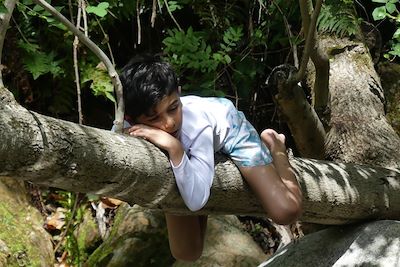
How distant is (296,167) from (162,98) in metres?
0.73

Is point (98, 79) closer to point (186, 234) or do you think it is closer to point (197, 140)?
point (186, 234)

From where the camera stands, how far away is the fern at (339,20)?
14.8 feet

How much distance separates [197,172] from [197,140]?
7.6 inches

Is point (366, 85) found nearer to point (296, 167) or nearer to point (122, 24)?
point (296, 167)

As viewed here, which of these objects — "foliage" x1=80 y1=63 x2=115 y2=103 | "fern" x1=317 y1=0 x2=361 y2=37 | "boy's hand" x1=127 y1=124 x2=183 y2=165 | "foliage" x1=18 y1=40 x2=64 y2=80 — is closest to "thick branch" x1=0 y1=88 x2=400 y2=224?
"boy's hand" x1=127 y1=124 x2=183 y2=165

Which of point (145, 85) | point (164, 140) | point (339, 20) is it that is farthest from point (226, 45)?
point (164, 140)

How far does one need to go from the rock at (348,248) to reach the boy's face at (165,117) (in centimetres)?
106

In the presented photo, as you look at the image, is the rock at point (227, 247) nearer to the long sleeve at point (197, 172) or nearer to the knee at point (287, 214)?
the knee at point (287, 214)

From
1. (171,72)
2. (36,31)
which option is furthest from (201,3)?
(171,72)

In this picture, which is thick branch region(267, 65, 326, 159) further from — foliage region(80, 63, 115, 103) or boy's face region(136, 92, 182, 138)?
foliage region(80, 63, 115, 103)

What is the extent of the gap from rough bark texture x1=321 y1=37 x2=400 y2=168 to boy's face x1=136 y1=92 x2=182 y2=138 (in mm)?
1511

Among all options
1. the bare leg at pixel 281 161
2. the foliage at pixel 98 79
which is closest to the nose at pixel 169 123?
the bare leg at pixel 281 161

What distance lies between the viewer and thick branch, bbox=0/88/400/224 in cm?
181

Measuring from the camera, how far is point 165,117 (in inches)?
97.3
